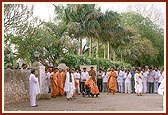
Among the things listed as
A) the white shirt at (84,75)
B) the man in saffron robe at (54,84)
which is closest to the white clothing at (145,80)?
the white shirt at (84,75)

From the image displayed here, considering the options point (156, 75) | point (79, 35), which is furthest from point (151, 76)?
point (79, 35)

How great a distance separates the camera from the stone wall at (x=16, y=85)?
14.4 m

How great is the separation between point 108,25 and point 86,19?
7.40ft

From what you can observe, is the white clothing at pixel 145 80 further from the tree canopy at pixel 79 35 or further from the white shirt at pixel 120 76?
the tree canopy at pixel 79 35

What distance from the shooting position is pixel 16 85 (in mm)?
15023

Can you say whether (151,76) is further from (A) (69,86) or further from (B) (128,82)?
(A) (69,86)

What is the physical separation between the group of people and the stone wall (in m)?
1.78

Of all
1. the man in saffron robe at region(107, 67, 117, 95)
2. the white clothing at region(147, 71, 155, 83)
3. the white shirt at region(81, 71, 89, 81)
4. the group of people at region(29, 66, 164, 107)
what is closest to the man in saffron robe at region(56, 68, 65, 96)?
the group of people at region(29, 66, 164, 107)

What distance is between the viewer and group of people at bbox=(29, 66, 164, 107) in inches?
685

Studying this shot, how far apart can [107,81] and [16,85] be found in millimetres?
7159

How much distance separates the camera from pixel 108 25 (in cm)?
3416

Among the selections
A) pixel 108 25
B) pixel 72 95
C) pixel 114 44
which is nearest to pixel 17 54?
pixel 72 95

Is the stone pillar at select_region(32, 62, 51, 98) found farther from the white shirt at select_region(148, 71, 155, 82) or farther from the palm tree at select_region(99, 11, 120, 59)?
the palm tree at select_region(99, 11, 120, 59)

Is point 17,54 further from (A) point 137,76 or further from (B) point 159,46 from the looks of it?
(B) point 159,46
